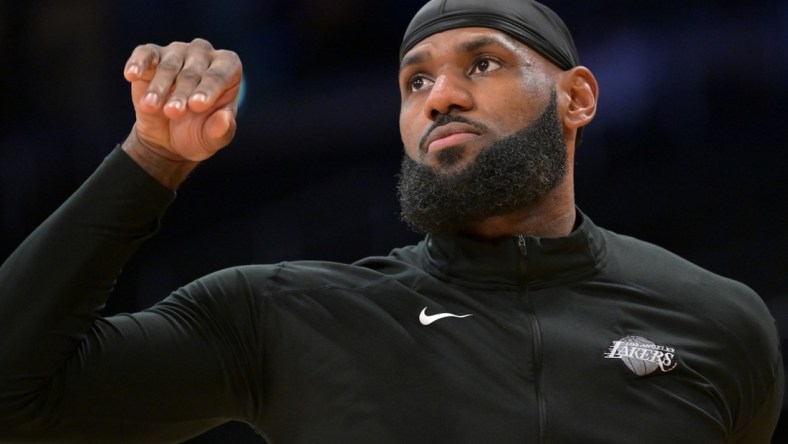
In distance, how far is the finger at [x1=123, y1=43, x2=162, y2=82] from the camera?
6.57 feet

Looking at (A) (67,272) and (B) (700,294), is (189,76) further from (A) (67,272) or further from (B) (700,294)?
(B) (700,294)

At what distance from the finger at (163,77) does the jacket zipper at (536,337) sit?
863 mm

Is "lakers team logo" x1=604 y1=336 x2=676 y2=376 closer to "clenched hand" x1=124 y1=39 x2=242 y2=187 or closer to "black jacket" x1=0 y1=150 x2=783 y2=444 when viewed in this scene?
"black jacket" x1=0 y1=150 x2=783 y2=444

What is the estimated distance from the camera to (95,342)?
2098mm

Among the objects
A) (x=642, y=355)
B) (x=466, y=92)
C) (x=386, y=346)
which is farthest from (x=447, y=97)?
(x=642, y=355)

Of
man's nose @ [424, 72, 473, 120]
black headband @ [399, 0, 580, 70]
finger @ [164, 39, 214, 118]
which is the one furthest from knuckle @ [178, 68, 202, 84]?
black headband @ [399, 0, 580, 70]

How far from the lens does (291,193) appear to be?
518cm

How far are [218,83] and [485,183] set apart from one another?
2.39ft

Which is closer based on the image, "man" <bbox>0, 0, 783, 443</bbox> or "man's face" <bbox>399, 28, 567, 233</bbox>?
"man" <bbox>0, 0, 783, 443</bbox>

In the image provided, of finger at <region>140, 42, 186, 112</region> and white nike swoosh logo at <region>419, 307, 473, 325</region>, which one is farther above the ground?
finger at <region>140, 42, 186, 112</region>

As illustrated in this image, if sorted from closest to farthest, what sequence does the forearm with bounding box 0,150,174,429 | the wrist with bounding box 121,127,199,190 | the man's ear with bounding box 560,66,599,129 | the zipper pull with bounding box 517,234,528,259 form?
the forearm with bounding box 0,150,174,429, the wrist with bounding box 121,127,199,190, the zipper pull with bounding box 517,234,528,259, the man's ear with bounding box 560,66,599,129

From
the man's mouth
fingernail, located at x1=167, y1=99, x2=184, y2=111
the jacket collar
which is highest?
fingernail, located at x1=167, y1=99, x2=184, y2=111

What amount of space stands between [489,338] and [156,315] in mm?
695

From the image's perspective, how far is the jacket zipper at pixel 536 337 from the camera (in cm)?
221
